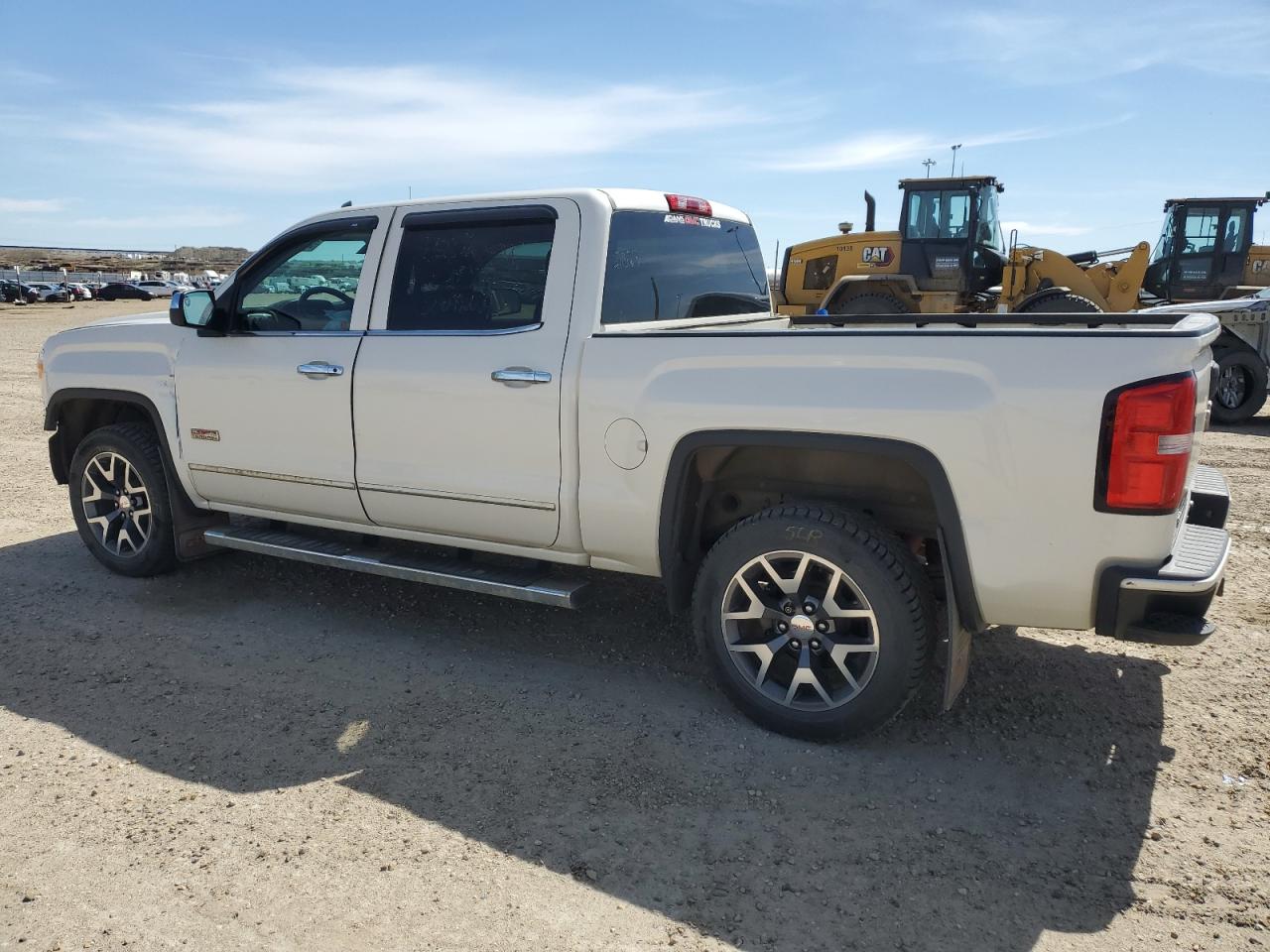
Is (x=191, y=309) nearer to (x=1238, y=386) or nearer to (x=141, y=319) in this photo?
(x=141, y=319)

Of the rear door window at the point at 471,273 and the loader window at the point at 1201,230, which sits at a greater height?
the loader window at the point at 1201,230

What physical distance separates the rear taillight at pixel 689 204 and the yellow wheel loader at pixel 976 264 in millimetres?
10557

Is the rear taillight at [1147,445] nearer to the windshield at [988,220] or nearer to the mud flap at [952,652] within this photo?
the mud flap at [952,652]

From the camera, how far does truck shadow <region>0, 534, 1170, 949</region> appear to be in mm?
2887

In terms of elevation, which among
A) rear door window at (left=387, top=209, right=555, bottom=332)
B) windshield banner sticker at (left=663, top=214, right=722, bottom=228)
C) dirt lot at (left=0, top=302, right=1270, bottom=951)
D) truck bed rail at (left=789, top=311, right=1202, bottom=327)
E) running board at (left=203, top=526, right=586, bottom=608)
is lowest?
dirt lot at (left=0, top=302, right=1270, bottom=951)

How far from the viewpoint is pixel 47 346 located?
5734 millimetres

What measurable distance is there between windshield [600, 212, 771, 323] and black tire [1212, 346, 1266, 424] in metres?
9.02

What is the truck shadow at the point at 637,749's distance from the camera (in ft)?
9.47

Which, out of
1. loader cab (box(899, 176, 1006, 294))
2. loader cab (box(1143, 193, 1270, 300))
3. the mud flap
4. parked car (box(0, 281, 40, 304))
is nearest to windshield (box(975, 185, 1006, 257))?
loader cab (box(899, 176, 1006, 294))

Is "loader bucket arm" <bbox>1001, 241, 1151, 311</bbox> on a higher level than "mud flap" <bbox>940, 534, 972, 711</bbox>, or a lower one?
higher

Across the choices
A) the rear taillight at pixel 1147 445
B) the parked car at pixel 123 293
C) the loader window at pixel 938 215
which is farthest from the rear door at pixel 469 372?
the parked car at pixel 123 293

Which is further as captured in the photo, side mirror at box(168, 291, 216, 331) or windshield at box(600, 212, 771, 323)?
side mirror at box(168, 291, 216, 331)

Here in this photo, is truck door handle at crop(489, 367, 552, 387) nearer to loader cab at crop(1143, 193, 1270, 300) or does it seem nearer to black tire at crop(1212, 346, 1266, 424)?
black tire at crop(1212, 346, 1266, 424)

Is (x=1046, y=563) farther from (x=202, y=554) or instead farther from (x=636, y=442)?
(x=202, y=554)
